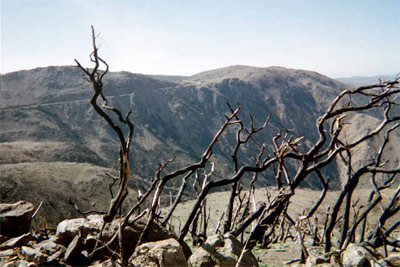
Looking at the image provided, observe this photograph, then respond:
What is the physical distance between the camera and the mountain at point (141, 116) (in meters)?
32.1

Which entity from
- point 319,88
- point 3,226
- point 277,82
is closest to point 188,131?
point 277,82

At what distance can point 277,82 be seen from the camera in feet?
253

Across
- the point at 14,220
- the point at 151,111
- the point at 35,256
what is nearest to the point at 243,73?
the point at 151,111

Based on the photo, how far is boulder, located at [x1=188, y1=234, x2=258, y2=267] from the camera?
2.46 meters

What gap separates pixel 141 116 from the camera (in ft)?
170

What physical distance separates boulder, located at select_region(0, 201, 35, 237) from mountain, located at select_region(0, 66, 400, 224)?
58.1 feet

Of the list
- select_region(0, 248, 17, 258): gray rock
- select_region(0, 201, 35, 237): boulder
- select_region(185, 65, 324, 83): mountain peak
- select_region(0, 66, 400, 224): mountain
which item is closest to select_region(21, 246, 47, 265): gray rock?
select_region(0, 248, 17, 258): gray rock

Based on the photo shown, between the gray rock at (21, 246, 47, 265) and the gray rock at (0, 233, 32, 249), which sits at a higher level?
the gray rock at (21, 246, 47, 265)

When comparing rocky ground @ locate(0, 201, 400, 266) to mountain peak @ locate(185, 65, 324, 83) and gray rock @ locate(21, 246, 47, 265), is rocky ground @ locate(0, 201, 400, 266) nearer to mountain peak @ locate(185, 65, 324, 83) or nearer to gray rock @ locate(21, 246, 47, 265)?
gray rock @ locate(21, 246, 47, 265)

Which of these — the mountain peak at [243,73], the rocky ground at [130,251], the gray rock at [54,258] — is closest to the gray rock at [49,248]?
the rocky ground at [130,251]

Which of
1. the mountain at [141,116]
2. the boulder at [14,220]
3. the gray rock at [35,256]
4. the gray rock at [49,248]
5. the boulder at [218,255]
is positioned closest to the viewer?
the boulder at [218,255]

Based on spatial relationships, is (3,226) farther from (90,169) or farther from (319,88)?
(319,88)

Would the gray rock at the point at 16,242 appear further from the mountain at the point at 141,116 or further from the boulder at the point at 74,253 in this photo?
the mountain at the point at 141,116

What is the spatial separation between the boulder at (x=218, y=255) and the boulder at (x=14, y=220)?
2.81 meters
